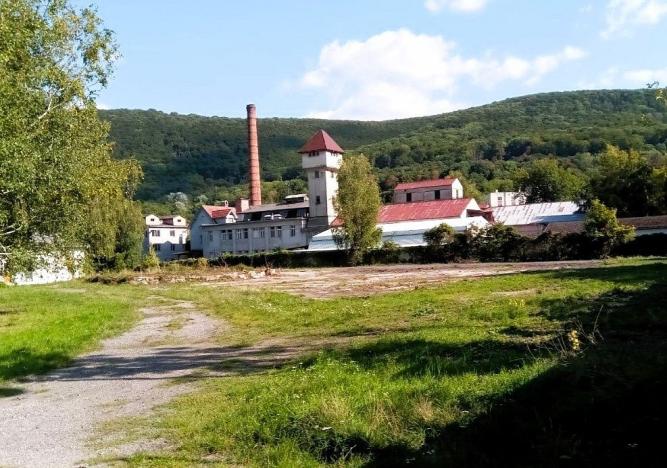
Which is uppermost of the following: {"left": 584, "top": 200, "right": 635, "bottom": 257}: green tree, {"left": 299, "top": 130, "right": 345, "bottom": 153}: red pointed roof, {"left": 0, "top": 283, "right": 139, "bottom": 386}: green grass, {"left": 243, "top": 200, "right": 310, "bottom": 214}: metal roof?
{"left": 299, "top": 130, "right": 345, "bottom": 153}: red pointed roof

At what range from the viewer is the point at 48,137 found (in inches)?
899

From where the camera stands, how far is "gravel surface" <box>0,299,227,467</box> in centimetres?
747

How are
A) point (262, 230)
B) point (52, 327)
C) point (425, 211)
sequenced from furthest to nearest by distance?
point (262, 230) < point (425, 211) < point (52, 327)

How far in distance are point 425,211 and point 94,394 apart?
67.3 metres

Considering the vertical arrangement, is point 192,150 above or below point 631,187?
above

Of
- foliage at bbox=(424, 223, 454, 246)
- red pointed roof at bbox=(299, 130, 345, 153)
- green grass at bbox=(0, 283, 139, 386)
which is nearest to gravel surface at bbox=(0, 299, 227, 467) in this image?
green grass at bbox=(0, 283, 139, 386)

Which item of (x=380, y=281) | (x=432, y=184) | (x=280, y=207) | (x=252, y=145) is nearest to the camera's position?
(x=380, y=281)

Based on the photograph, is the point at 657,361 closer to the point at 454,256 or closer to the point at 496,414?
the point at 496,414

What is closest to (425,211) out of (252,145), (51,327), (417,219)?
(417,219)

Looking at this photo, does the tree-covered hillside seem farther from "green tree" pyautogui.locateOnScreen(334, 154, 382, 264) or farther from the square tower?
"green tree" pyautogui.locateOnScreen(334, 154, 382, 264)

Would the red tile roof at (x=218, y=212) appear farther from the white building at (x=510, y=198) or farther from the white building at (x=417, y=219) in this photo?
the white building at (x=510, y=198)

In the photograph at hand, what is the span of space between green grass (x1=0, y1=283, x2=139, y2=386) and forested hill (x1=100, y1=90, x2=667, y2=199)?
11393 cm

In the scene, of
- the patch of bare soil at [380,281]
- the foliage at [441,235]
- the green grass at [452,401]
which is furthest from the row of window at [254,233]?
the green grass at [452,401]

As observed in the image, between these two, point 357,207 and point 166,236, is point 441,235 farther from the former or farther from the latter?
point 166,236
